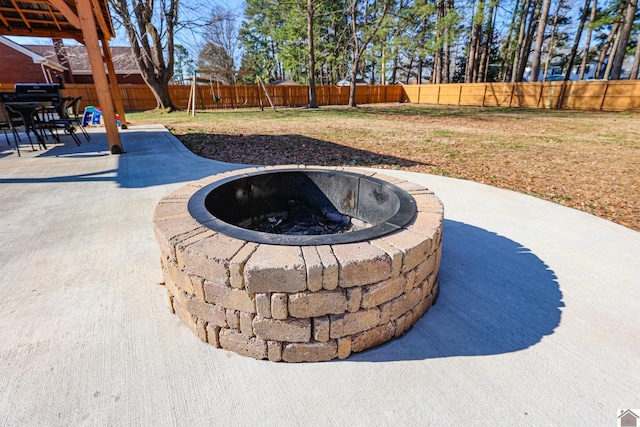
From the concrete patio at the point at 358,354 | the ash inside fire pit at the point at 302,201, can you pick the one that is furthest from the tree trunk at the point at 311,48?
the concrete patio at the point at 358,354

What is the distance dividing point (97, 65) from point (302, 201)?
5771 mm

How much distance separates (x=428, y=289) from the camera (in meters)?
1.93

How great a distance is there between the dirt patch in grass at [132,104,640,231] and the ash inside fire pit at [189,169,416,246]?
2.86m

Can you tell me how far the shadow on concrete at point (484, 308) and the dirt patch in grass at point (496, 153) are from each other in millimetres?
1861

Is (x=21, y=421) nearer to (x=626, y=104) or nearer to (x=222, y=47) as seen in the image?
(x=626, y=104)

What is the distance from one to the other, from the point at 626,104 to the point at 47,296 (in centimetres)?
2272

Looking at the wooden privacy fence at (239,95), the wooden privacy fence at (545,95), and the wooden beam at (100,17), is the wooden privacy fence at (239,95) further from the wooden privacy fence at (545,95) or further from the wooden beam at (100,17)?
the wooden beam at (100,17)

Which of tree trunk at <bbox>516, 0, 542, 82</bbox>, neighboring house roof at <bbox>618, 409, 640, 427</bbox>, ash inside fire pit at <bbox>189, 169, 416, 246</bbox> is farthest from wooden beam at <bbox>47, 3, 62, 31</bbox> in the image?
tree trunk at <bbox>516, 0, 542, 82</bbox>

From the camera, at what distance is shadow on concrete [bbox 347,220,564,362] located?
1.69 m

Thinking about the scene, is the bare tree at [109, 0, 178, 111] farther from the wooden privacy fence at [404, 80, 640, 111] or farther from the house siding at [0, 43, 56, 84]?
the wooden privacy fence at [404, 80, 640, 111]

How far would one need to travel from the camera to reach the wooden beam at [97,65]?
5574 mm

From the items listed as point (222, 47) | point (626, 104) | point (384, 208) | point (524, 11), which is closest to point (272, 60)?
point (222, 47)

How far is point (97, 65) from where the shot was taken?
592 centimetres

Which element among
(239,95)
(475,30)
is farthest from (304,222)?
(475,30)
